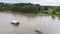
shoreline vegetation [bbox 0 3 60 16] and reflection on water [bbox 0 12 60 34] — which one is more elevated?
shoreline vegetation [bbox 0 3 60 16]

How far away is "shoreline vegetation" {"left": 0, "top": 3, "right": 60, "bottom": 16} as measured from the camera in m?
1.28

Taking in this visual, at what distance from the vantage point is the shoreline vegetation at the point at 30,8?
1.28 metres

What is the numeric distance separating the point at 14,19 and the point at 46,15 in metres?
0.35

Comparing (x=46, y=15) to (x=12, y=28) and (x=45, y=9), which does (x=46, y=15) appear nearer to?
(x=45, y=9)

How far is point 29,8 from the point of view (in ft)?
4.38

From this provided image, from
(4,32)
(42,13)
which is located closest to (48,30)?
(42,13)

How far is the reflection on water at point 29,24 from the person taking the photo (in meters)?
1.26

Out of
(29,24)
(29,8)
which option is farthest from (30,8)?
(29,24)

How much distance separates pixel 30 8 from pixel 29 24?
0.59 ft

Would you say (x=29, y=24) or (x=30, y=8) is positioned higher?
(x=30, y=8)

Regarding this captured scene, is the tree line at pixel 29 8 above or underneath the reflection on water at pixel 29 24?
above

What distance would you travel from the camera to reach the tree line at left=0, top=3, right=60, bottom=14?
1280mm

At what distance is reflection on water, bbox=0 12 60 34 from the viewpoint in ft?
4.13

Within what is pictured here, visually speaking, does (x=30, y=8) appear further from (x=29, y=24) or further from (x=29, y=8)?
(x=29, y=24)
